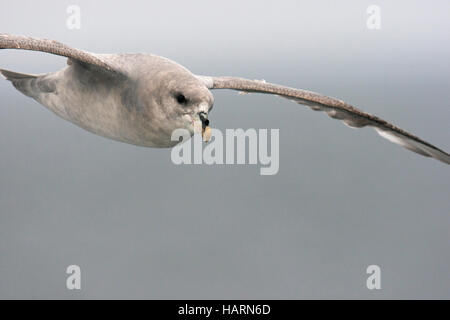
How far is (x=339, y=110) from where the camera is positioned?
782cm

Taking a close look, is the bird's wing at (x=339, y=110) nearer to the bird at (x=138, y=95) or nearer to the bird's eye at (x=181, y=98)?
the bird at (x=138, y=95)

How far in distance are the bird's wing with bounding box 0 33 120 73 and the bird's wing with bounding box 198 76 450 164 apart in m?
1.53

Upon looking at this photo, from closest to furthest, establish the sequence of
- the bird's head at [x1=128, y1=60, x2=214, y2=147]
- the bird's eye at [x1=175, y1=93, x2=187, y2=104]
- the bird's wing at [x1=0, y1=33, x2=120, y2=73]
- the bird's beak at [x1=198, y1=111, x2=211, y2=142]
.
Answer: the bird's beak at [x1=198, y1=111, x2=211, y2=142] → the bird's head at [x1=128, y1=60, x2=214, y2=147] → the bird's eye at [x1=175, y1=93, x2=187, y2=104] → the bird's wing at [x1=0, y1=33, x2=120, y2=73]

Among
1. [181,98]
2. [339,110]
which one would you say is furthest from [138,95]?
[339,110]

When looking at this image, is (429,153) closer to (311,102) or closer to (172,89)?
(311,102)

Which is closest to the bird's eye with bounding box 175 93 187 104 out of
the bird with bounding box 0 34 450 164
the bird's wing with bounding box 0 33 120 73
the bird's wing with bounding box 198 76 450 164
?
the bird with bounding box 0 34 450 164

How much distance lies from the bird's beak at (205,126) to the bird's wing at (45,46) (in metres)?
1.58

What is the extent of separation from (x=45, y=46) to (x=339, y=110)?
4.18m

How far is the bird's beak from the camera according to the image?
5.04 metres

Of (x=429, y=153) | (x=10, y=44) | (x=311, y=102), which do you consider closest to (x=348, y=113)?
(x=311, y=102)

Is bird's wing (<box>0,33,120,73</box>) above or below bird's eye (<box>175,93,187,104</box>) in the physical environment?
above

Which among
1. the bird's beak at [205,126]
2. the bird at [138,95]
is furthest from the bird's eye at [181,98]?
the bird's beak at [205,126]

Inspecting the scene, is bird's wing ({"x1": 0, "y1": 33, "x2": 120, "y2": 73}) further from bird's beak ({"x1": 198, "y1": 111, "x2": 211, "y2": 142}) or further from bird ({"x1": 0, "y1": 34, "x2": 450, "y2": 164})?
bird's beak ({"x1": 198, "y1": 111, "x2": 211, "y2": 142})

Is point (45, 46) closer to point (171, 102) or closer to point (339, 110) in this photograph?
point (171, 102)
